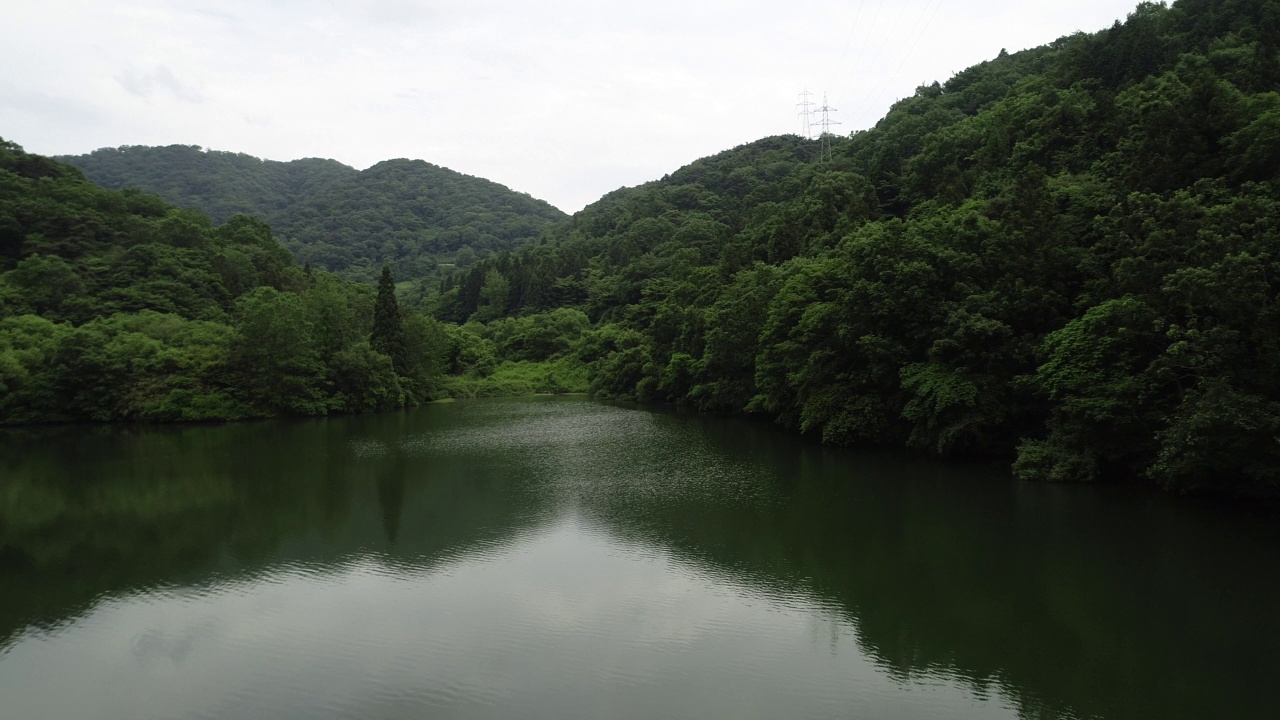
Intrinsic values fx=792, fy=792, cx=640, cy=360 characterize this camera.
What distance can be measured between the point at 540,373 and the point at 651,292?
1301 centimetres

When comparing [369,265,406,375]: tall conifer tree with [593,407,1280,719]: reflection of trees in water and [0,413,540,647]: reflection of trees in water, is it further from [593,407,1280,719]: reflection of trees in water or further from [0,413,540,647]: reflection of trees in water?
[593,407,1280,719]: reflection of trees in water

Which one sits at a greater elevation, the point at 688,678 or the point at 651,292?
the point at 651,292

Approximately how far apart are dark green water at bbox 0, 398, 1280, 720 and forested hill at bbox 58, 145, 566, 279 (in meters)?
102

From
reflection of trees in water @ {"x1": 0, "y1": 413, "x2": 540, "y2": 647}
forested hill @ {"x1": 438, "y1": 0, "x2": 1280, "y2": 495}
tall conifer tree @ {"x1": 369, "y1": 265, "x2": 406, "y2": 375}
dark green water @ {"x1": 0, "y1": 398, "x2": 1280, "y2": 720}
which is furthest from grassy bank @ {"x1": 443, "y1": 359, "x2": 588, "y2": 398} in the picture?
dark green water @ {"x1": 0, "y1": 398, "x2": 1280, "y2": 720}

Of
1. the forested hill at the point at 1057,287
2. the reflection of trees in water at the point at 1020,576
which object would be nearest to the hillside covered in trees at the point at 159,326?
the forested hill at the point at 1057,287

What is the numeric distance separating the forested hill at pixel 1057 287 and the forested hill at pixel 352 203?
8615cm

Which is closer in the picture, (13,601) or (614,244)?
(13,601)

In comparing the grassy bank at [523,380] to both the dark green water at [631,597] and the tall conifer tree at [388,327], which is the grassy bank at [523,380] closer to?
the tall conifer tree at [388,327]

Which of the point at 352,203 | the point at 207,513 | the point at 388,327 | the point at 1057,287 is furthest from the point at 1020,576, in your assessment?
the point at 352,203

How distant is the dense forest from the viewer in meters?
21.7

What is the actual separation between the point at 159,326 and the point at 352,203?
348ft

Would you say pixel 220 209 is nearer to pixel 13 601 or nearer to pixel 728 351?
pixel 728 351

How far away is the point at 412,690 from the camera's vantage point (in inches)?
442

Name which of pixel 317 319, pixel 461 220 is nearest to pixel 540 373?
pixel 317 319
